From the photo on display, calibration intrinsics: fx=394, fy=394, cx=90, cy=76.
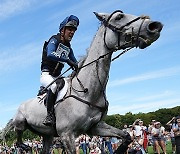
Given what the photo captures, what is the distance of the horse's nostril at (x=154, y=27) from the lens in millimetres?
7652

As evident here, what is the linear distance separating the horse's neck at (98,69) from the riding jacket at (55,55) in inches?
24.4

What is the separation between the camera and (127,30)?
316 inches

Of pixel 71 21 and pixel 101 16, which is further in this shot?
pixel 71 21

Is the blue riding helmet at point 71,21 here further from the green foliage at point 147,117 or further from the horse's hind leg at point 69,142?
the green foliage at point 147,117

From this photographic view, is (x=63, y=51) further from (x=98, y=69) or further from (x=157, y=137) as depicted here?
(x=157, y=137)

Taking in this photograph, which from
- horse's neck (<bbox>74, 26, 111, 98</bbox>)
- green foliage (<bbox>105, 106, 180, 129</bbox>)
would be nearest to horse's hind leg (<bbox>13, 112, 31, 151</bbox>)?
horse's neck (<bbox>74, 26, 111, 98</bbox>)

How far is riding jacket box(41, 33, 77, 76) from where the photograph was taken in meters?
8.66

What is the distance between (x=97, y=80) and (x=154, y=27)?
64.8 inches

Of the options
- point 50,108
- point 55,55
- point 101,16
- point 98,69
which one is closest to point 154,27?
point 101,16

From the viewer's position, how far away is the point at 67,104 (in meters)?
8.40

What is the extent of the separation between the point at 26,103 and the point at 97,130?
2.28m

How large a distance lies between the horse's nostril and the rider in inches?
74.0

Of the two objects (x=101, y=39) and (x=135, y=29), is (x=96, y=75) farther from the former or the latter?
(x=135, y=29)

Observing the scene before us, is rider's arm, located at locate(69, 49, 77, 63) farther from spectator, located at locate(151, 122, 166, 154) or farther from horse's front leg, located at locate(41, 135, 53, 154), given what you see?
spectator, located at locate(151, 122, 166, 154)
